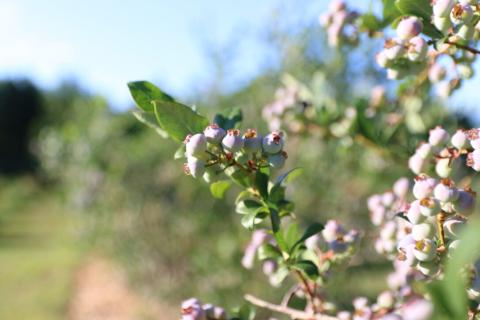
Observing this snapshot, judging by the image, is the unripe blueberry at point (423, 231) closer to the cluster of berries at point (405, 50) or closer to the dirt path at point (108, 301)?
the cluster of berries at point (405, 50)

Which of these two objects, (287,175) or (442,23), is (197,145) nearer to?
(287,175)

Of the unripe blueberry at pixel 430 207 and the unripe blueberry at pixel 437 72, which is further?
the unripe blueberry at pixel 437 72

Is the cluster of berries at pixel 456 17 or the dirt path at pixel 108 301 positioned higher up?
the dirt path at pixel 108 301

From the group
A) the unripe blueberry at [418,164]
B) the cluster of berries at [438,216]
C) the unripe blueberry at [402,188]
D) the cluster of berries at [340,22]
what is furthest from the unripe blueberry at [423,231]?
the cluster of berries at [340,22]

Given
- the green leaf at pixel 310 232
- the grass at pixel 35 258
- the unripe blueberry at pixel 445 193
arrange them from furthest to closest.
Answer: the grass at pixel 35 258, the green leaf at pixel 310 232, the unripe blueberry at pixel 445 193

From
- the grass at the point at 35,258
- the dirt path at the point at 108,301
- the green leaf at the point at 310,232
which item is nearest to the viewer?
the green leaf at the point at 310,232

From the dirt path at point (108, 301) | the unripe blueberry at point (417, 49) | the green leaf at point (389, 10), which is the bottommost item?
the unripe blueberry at point (417, 49)
